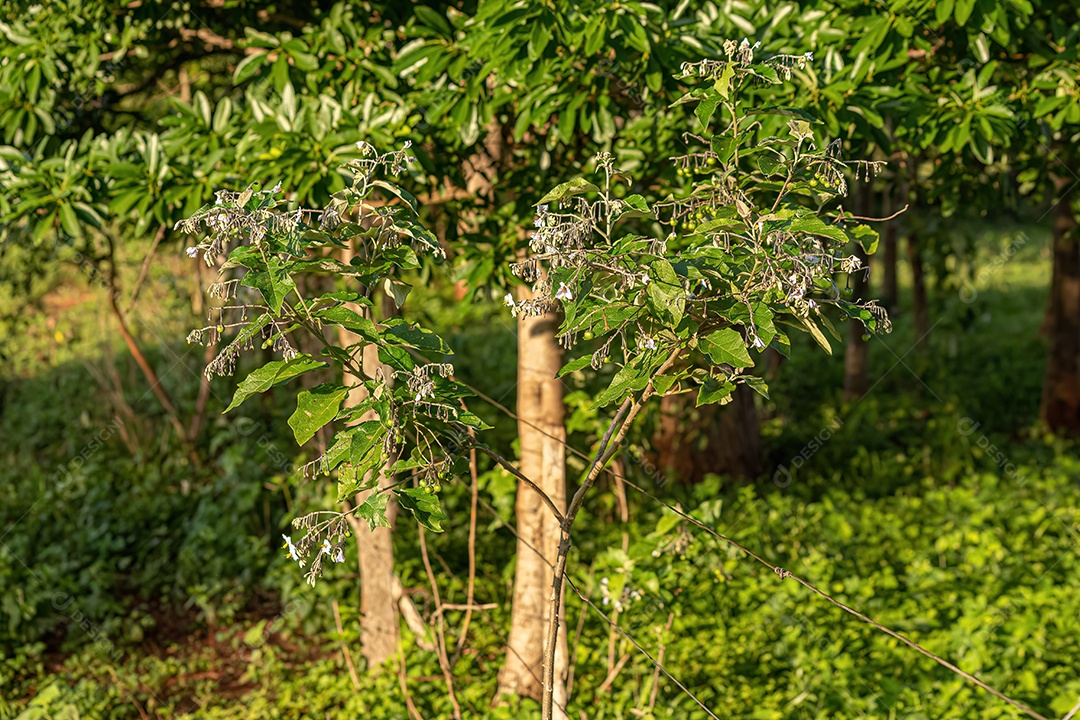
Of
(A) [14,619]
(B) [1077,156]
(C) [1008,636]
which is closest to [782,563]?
(C) [1008,636]

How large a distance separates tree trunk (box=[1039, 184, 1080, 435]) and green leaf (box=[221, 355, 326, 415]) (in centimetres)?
690

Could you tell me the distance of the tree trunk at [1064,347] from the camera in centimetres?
714

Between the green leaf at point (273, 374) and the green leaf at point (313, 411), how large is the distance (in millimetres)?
48

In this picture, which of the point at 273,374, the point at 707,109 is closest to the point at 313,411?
the point at 273,374

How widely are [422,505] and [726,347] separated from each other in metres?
0.59

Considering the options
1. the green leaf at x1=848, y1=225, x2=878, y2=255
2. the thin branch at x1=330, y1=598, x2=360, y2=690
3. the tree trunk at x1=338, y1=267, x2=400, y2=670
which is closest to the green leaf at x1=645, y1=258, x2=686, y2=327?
the green leaf at x1=848, y1=225, x2=878, y2=255

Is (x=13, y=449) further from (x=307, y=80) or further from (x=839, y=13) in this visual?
(x=839, y=13)

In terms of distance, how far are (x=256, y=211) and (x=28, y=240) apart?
4.10 m

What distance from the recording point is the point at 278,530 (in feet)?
17.0

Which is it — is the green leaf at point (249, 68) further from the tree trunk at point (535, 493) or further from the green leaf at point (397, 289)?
the green leaf at point (397, 289)

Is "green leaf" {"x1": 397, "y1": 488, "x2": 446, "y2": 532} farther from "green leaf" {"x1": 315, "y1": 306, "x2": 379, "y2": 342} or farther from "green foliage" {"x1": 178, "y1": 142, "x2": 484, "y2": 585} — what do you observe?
"green leaf" {"x1": 315, "y1": 306, "x2": 379, "y2": 342}

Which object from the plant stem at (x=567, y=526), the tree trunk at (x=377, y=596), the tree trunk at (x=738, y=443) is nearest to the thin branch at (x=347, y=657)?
the tree trunk at (x=377, y=596)

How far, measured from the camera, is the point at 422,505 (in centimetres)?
168

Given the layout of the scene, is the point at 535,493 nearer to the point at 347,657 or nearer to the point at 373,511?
the point at 347,657
